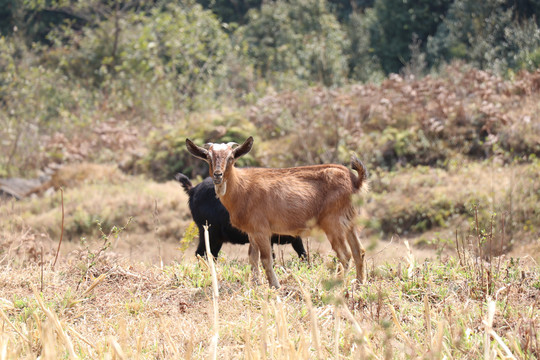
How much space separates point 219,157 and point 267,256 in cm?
94

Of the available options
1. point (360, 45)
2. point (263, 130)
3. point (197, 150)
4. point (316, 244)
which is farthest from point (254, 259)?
point (360, 45)

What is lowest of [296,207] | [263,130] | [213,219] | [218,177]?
[263,130]

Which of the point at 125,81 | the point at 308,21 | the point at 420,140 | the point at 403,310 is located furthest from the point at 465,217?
the point at 308,21

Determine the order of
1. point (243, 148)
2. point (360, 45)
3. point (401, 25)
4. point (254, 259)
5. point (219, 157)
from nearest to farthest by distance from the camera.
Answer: point (219, 157), point (243, 148), point (254, 259), point (401, 25), point (360, 45)

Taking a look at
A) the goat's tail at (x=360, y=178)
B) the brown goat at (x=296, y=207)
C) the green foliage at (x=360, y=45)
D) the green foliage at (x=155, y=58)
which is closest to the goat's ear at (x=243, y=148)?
the brown goat at (x=296, y=207)

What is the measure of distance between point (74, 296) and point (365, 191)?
2585 millimetres

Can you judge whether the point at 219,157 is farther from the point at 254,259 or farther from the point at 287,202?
the point at 254,259

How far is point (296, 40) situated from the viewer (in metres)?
24.4

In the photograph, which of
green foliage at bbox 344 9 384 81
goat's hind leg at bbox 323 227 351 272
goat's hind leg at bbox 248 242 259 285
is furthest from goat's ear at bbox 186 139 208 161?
green foliage at bbox 344 9 384 81

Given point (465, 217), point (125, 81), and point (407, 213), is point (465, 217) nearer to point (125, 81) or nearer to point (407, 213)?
point (407, 213)

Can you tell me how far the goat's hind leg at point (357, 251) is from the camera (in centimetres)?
509

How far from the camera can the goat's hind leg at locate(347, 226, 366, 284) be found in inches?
200

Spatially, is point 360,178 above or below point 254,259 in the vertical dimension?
above

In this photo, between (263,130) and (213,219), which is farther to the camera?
(263,130)
